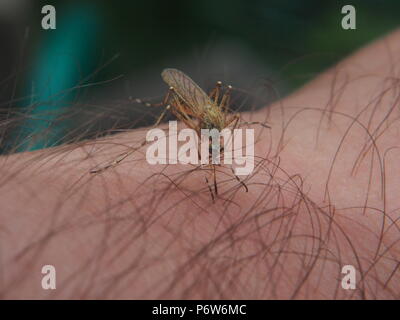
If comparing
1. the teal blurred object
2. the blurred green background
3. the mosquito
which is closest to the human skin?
the mosquito

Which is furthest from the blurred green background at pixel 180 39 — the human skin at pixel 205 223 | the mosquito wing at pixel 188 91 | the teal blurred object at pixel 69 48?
the human skin at pixel 205 223

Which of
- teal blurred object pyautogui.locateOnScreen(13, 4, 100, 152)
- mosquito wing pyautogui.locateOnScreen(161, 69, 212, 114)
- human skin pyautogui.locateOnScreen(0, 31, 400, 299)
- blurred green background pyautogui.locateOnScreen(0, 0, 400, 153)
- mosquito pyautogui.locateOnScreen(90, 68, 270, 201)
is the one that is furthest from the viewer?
blurred green background pyautogui.locateOnScreen(0, 0, 400, 153)

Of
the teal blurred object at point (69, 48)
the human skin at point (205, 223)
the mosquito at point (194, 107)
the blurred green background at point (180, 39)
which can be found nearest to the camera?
the human skin at point (205, 223)

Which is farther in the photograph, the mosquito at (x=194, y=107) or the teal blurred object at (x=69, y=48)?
the teal blurred object at (x=69, y=48)

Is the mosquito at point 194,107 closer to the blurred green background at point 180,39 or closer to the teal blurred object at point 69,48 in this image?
the teal blurred object at point 69,48

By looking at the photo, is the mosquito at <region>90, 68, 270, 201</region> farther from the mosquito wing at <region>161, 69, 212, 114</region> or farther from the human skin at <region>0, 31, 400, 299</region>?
the human skin at <region>0, 31, 400, 299</region>

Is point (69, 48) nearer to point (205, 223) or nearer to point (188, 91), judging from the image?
point (188, 91)
